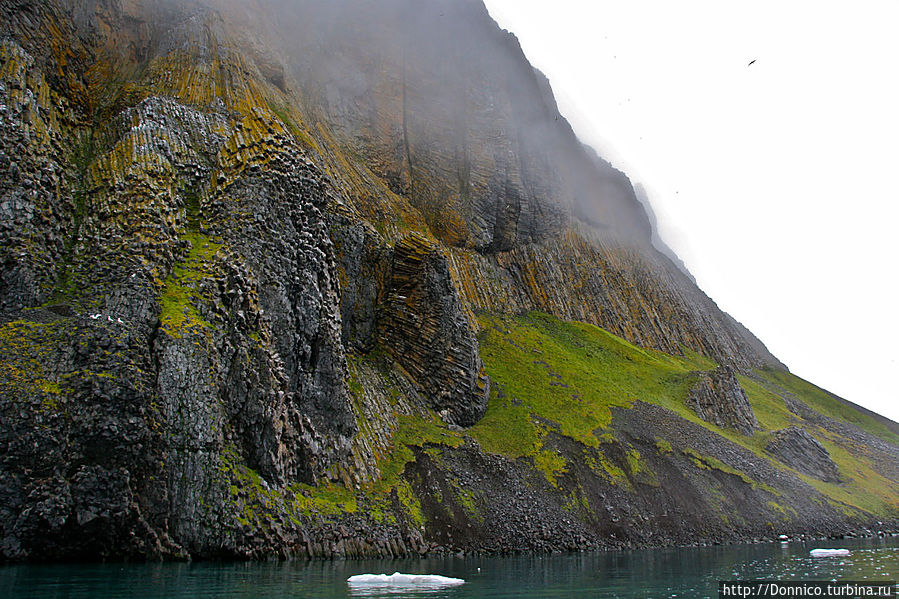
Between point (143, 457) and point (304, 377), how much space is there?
11.2 meters

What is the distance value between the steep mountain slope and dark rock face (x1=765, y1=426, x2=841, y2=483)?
10.9 inches

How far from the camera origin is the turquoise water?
19.5 metres

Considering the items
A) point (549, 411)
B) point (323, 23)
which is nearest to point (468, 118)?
point (323, 23)

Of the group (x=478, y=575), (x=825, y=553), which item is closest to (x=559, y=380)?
(x=825, y=553)

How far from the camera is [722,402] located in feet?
215

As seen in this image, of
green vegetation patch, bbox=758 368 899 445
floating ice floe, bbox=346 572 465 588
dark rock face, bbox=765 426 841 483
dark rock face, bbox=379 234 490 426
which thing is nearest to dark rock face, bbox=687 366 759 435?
dark rock face, bbox=765 426 841 483

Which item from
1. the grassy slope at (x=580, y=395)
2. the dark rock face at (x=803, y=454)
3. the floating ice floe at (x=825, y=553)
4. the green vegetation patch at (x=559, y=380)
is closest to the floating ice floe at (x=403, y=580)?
the grassy slope at (x=580, y=395)

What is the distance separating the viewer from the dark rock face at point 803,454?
61.9 meters

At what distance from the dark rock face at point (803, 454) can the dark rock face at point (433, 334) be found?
107 feet

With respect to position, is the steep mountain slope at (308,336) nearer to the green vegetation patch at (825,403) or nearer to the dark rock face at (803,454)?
the dark rock face at (803,454)

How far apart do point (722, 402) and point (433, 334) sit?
113ft

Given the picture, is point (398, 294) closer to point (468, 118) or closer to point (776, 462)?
point (468, 118)

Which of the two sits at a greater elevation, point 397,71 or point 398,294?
point 397,71

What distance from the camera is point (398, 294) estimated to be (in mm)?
49906
